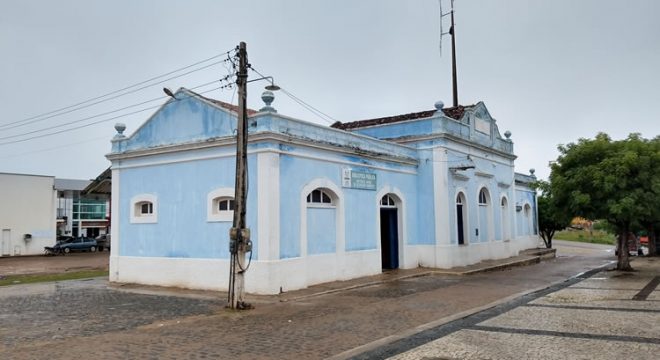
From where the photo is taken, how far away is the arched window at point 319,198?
604 inches

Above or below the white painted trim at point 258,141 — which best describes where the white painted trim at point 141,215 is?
below

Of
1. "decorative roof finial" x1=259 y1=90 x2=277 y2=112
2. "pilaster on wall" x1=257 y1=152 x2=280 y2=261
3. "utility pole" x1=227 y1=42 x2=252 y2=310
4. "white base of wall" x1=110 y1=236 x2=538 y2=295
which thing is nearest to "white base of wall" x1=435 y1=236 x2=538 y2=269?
"white base of wall" x1=110 y1=236 x2=538 y2=295

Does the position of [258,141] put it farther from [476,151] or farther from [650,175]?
[650,175]

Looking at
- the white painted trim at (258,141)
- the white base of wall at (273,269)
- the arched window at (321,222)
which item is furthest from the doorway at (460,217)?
the arched window at (321,222)

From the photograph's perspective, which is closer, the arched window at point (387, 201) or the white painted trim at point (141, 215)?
the white painted trim at point (141, 215)

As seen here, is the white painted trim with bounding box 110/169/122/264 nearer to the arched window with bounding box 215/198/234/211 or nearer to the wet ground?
the arched window with bounding box 215/198/234/211

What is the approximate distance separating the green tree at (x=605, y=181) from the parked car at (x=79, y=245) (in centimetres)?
3560

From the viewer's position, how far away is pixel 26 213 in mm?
39969

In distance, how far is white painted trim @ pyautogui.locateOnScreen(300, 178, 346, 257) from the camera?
1452 centimetres

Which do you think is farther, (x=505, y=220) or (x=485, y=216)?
(x=505, y=220)

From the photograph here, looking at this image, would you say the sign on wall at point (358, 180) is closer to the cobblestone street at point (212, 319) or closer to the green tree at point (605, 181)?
the cobblestone street at point (212, 319)

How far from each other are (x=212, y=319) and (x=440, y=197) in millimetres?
11429

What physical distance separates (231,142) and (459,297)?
7.17 m

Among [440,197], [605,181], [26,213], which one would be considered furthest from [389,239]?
[26,213]
